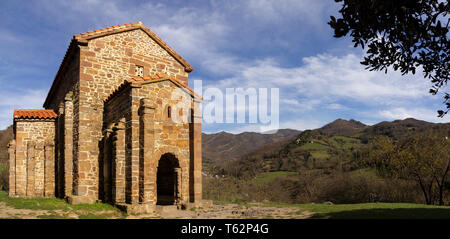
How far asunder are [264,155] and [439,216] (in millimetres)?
47135

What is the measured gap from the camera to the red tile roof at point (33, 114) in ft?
57.4

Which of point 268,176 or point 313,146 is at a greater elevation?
point 313,146

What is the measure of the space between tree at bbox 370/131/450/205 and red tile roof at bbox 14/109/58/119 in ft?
75.7

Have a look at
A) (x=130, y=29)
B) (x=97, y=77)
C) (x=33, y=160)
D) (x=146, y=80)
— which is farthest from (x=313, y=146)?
(x=146, y=80)

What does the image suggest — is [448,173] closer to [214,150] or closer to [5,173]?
[5,173]

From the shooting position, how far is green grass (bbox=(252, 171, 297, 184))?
4115 cm

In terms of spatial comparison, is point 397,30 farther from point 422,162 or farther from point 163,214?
point 422,162

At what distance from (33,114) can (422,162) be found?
25.4 meters

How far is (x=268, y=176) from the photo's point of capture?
43906mm

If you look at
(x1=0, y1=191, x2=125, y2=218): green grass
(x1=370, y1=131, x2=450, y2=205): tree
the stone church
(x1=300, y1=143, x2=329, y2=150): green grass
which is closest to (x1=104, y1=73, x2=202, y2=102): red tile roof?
the stone church

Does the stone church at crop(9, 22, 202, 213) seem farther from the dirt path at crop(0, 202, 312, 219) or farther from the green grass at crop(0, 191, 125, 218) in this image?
the dirt path at crop(0, 202, 312, 219)

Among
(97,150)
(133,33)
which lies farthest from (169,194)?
(133,33)

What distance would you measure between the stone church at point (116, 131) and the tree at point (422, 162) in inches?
629

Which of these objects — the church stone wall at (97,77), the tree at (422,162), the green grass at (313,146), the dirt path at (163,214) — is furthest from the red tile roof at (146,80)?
the green grass at (313,146)
